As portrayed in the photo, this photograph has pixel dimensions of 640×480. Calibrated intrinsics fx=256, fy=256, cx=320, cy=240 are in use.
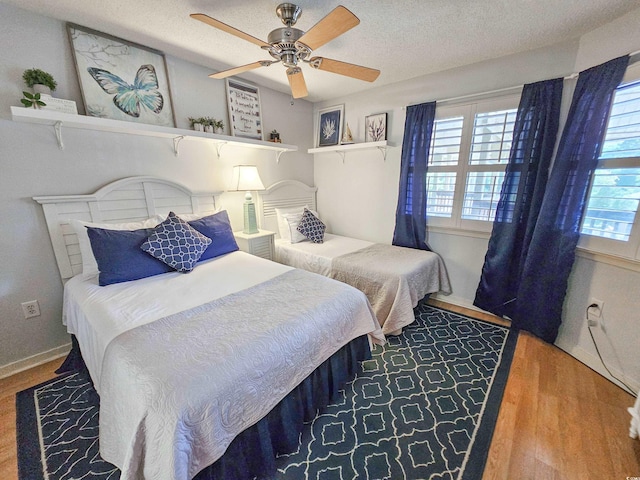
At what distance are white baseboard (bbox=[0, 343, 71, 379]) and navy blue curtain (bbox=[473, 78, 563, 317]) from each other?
370cm

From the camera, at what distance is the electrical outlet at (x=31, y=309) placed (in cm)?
184

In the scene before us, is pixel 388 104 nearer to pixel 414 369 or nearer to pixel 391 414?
pixel 414 369

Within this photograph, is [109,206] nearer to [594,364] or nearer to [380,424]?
[380,424]

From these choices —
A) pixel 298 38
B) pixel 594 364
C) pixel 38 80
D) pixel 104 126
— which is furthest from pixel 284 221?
pixel 594 364

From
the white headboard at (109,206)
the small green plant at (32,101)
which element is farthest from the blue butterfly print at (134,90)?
the white headboard at (109,206)

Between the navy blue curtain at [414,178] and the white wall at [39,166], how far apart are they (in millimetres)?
2276

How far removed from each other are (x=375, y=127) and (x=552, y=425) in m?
2.97

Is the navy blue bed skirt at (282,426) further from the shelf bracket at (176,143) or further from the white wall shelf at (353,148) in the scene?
the white wall shelf at (353,148)

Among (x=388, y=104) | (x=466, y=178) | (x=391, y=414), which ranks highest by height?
(x=388, y=104)

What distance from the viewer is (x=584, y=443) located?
134cm

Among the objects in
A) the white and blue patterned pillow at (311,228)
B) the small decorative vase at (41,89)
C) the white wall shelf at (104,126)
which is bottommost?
the white and blue patterned pillow at (311,228)

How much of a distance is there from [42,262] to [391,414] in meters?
2.64

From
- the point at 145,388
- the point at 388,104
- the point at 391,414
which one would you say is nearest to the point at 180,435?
the point at 145,388

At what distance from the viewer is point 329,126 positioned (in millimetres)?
3527
